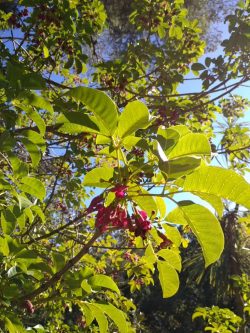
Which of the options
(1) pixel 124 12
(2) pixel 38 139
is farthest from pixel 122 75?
(1) pixel 124 12

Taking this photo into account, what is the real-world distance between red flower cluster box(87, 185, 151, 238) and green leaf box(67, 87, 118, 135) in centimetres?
15

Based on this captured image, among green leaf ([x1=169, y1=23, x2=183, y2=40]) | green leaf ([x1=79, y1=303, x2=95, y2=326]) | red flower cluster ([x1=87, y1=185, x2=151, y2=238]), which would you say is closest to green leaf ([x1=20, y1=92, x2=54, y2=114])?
red flower cluster ([x1=87, y1=185, x2=151, y2=238])

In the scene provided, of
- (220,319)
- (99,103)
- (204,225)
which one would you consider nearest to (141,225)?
(204,225)

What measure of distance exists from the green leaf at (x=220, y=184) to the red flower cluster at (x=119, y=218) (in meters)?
0.15

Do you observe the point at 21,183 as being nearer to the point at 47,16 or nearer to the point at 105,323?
the point at 105,323

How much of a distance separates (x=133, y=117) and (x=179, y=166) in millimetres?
150

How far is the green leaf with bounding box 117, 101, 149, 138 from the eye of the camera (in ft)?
2.39

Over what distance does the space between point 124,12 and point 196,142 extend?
6.34m

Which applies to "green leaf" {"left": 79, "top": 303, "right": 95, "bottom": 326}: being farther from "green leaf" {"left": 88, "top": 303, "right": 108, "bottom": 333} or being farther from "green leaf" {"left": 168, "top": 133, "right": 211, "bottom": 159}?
"green leaf" {"left": 168, "top": 133, "right": 211, "bottom": 159}

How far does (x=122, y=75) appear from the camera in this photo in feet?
8.64

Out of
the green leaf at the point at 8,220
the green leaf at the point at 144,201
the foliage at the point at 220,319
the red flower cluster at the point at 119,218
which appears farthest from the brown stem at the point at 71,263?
the foliage at the point at 220,319

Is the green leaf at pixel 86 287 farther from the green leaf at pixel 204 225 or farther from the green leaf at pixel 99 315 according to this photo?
the green leaf at pixel 204 225

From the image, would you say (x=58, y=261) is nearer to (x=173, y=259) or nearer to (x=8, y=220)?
(x=8, y=220)

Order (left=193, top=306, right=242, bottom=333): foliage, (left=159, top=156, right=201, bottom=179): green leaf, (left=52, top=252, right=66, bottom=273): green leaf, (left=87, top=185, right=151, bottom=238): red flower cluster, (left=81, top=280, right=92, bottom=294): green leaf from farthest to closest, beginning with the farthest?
(left=193, top=306, right=242, bottom=333): foliage → (left=52, top=252, right=66, bottom=273): green leaf → (left=81, top=280, right=92, bottom=294): green leaf → (left=87, top=185, right=151, bottom=238): red flower cluster → (left=159, top=156, right=201, bottom=179): green leaf
